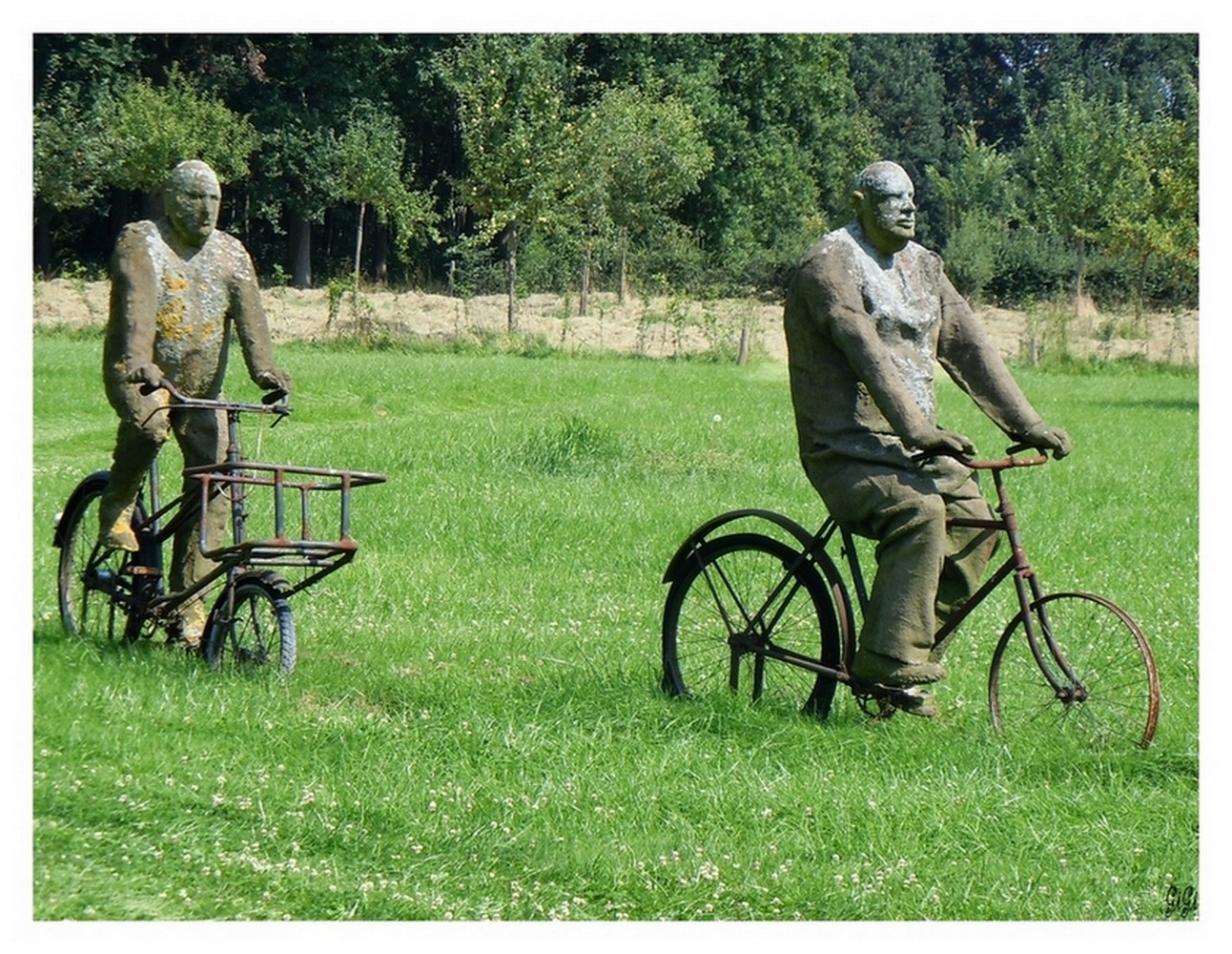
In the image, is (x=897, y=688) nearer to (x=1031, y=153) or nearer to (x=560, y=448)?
(x=560, y=448)

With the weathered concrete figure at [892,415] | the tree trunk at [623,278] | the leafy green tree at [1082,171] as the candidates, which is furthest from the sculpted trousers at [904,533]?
the leafy green tree at [1082,171]

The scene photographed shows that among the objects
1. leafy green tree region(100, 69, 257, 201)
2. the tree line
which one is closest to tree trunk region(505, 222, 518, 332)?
the tree line

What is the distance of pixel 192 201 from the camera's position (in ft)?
26.6

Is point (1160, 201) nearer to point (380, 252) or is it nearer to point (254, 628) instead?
point (380, 252)

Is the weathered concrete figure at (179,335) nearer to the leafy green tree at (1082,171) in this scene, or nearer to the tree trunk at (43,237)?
the tree trunk at (43,237)

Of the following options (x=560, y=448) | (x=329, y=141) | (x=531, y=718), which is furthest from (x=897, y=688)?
(x=329, y=141)

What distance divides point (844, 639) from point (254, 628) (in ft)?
8.80

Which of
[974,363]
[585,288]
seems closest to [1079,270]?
[585,288]

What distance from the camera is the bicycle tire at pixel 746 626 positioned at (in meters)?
7.79

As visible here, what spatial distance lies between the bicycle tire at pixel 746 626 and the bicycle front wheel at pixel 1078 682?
2.59ft

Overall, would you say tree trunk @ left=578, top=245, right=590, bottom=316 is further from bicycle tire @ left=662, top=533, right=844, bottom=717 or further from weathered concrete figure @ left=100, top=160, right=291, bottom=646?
bicycle tire @ left=662, top=533, right=844, bottom=717

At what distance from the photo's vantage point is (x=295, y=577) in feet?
39.0

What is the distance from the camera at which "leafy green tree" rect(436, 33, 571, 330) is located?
36281 millimetres

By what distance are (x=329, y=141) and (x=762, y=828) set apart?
34.1 metres
